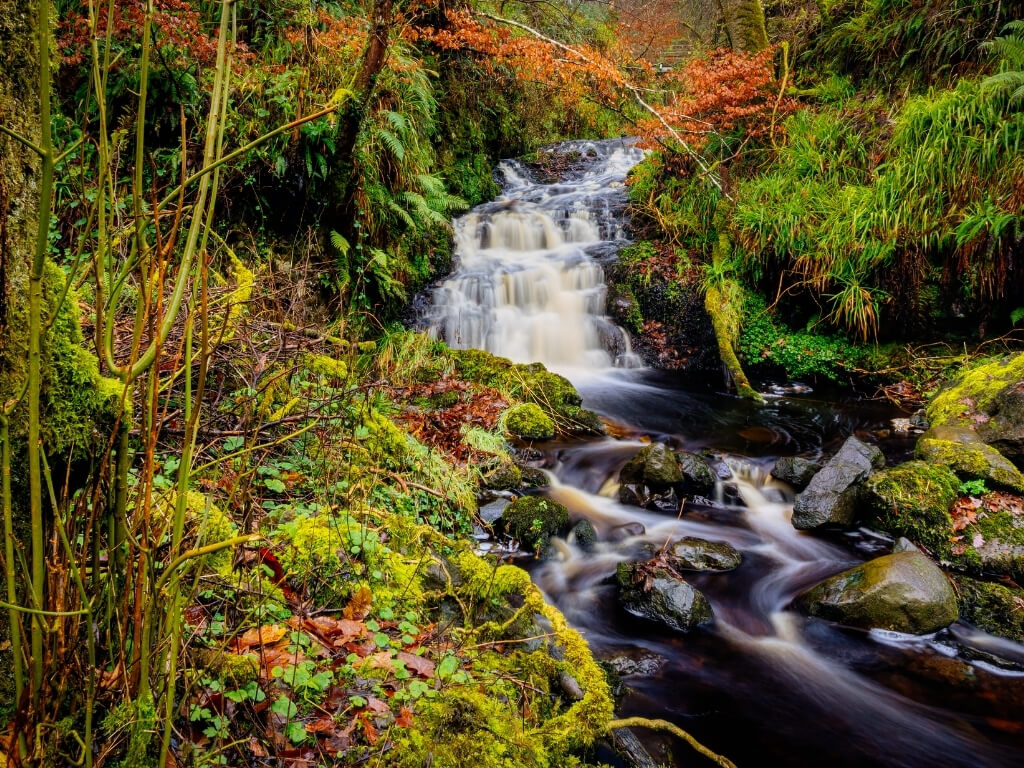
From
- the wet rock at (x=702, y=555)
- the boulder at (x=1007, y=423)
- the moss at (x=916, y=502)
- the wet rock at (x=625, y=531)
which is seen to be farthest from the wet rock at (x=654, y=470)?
the boulder at (x=1007, y=423)

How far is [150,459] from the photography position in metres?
1.25

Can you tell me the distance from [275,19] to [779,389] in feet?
28.1

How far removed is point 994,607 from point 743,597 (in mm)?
1580

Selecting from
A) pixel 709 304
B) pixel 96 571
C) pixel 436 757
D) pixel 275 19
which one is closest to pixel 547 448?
pixel 709 304

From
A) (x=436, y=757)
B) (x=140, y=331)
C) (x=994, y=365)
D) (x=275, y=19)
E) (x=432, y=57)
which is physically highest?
(x=432, y=57)

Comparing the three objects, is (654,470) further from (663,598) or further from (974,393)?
(974,393)

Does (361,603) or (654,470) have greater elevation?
(361,603)

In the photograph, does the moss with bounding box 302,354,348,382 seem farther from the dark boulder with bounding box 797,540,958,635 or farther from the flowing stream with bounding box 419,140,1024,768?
the dark boulder with bounding box 797,540,958,635

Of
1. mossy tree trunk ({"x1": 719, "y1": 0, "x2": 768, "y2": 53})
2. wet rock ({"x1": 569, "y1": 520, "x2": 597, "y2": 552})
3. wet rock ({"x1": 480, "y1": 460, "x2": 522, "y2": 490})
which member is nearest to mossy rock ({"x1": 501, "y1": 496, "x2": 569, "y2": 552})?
wet rock ({"x1": 569, "y1": 520, "x2": 597, "y2": 552})

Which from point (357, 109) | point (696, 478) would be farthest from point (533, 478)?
point (357, 109)

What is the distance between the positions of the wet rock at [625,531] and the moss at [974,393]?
11.4ft

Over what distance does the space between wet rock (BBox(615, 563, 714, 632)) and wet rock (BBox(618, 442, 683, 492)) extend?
1.51 m

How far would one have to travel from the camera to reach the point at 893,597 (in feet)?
12.8

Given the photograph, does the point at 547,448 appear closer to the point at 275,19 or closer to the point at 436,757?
the point at 436,757
